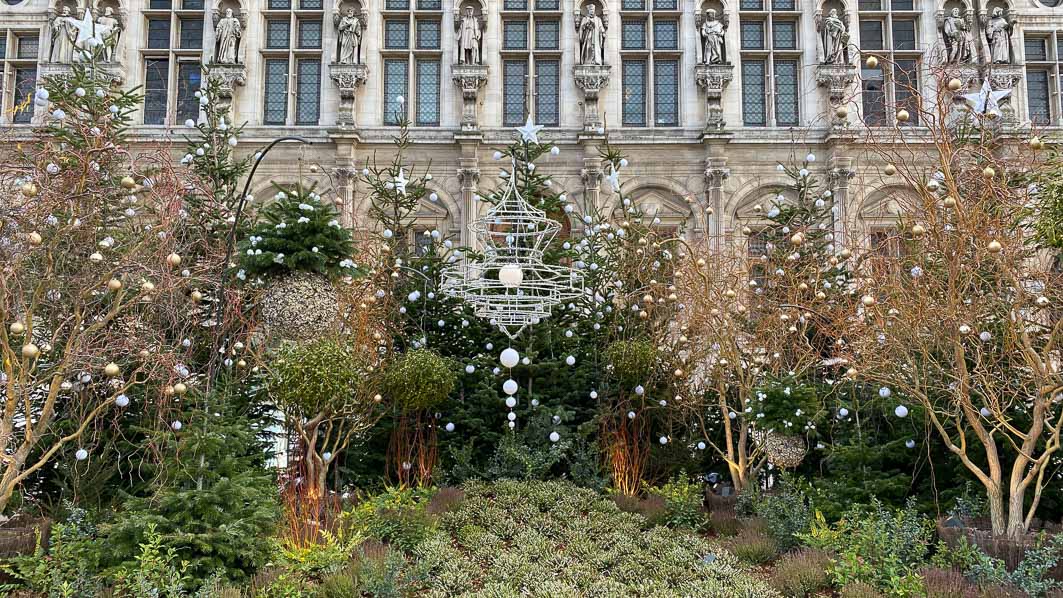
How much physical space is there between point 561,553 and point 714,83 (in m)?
16.8

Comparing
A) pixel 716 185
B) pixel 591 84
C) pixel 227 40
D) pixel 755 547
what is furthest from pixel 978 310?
pixel 227 40

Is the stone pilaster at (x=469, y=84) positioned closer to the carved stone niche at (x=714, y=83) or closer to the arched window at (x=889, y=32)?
the carved stone niche at (x=714, y=83)

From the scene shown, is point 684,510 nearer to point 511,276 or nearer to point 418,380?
point 418,380

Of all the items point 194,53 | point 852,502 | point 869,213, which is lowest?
point 852,502

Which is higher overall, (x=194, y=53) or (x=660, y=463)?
(x=194, y=53)

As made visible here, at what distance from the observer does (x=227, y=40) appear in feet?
77.3

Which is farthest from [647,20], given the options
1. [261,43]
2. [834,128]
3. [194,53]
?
[194,53]

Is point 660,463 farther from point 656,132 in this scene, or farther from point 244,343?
point 656,132

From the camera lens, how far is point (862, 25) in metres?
24.7

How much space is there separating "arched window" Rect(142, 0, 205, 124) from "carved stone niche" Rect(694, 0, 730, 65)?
14093 millimetres

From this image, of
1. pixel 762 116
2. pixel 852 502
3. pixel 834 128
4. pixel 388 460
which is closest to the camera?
pixel 852 502

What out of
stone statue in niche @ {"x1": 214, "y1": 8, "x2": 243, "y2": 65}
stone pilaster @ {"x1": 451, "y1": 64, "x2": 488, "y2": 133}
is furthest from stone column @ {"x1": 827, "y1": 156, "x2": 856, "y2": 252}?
stone statue in niche @ {"x1": 214, "y1": 8, "x2": 243, "y2": 65}

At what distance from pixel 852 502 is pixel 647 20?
1720 cm

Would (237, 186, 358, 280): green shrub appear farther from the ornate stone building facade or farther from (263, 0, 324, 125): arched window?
(263, 0, 324, 125): arched window
